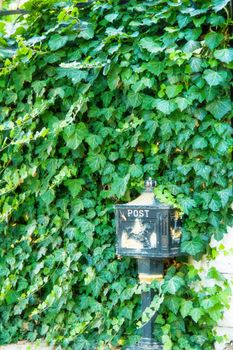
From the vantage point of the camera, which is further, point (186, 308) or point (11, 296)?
point (11, 296)

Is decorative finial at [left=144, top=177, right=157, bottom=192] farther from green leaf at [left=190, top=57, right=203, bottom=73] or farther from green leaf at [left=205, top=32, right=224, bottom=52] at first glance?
green leaf at [left=205, top=32, right=224, bottom=52]

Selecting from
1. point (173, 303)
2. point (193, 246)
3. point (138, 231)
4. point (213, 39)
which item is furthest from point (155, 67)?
point (173, 303)

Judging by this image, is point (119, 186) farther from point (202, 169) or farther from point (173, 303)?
point (173, 303)

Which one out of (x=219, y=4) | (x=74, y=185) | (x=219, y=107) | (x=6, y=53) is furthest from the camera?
(x=6, y=53)

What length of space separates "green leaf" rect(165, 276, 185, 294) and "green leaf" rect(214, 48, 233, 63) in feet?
4.54


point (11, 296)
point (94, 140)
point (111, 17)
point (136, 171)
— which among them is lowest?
point (11, 296)

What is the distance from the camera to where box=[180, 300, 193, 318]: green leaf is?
3.75m

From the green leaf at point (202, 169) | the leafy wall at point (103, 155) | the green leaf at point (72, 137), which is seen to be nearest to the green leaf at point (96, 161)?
the leafy wall at point (103, 155)

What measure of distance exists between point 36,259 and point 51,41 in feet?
5.18

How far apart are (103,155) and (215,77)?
97cm

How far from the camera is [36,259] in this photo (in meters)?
4.41

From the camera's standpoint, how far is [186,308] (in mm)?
3756

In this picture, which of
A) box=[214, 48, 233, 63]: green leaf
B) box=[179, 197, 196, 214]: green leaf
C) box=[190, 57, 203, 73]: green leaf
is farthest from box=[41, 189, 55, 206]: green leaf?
box=[214, 48, 233, 63]: green leaf

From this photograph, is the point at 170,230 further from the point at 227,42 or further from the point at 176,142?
the point at 227,42
